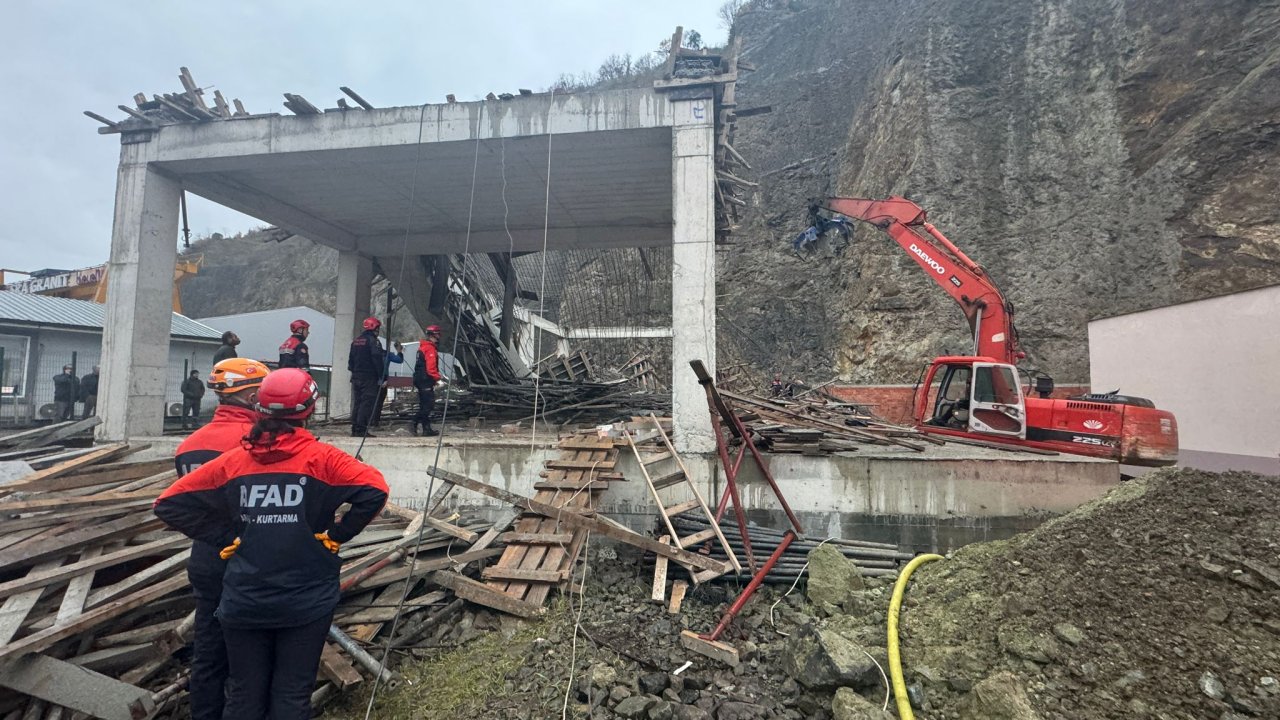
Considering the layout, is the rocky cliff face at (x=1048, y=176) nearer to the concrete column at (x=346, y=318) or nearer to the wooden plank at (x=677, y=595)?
the wooden plank at (x=677, y=595)

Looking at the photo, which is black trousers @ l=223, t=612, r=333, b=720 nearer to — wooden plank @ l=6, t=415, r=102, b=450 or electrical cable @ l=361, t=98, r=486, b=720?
electrical cable @ l=361, t=98, r=486, b=720

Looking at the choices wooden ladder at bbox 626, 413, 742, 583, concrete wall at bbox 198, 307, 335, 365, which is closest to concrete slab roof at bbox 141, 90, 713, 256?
wooden ladder at bbox 626, 413, 742, 583

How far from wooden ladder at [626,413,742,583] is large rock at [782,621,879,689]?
1166 mm

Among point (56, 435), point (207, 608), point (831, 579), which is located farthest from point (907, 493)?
point (56, 435)

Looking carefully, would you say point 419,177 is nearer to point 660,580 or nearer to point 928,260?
point 660,580

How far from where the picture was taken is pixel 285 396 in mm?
2393

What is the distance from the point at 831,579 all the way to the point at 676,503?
82.2 inches

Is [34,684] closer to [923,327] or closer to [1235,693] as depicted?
[1235,693]

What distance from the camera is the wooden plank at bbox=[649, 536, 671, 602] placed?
461 cm

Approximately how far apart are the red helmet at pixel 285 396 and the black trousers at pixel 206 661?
1.17m

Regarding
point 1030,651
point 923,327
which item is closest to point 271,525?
point 1030,651

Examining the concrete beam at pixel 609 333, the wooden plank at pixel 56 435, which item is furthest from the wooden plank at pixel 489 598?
the concrete beam at pixel 609 333

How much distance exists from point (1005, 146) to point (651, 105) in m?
15.9

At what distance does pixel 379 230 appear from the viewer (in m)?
11.2
